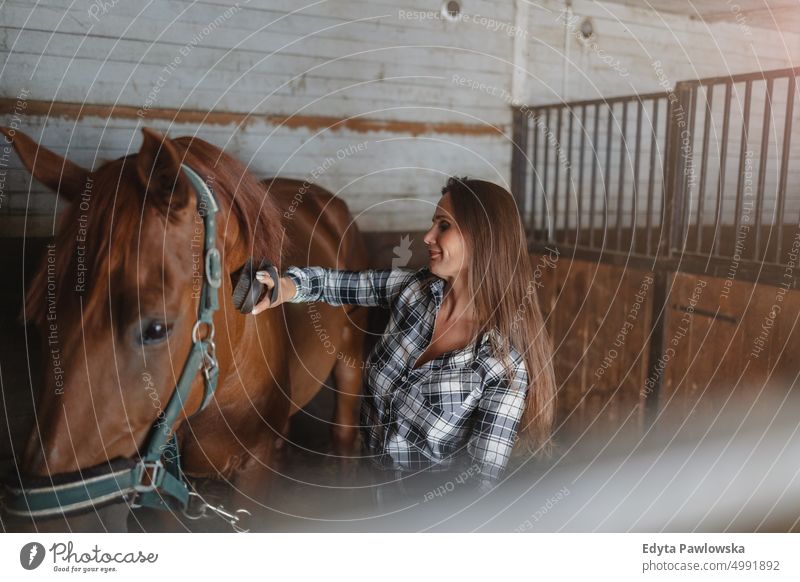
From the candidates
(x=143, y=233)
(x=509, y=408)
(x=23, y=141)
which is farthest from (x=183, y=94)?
(x=509, y=408)

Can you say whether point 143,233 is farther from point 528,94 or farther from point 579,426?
point 528,94

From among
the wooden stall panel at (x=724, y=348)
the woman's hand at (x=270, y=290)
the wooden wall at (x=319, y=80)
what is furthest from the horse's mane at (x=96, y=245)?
the wooden stall panel at (x=724, y=348)

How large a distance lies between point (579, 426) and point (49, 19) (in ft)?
4.46

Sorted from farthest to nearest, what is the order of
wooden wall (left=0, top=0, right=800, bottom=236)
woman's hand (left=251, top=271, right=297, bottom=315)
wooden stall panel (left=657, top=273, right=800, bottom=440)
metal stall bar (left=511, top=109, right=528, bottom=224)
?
metal stall bar (left=511, top=109, right=528, bottom=224), wooden stall panel (left=657, top=273, right=800, bottom=440), wooden wall (left=0, top=0, right=800, bottom=236), woman's hand (left=251, top=271, right=297, bottom=315)

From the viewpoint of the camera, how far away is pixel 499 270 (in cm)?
93

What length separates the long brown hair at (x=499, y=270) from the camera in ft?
3.00

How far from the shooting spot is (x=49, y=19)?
1.11 metres

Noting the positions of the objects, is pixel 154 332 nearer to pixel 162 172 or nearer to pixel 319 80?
pixel 162 172

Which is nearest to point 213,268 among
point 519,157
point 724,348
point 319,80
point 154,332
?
point 154,332

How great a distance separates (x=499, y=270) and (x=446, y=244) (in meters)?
0.08

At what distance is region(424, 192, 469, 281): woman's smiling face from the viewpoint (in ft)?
3.04

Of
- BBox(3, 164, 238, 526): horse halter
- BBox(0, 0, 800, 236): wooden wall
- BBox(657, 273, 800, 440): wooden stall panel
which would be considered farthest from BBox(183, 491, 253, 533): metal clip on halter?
BBox(657, 273, 800, 440): wooden stall panel

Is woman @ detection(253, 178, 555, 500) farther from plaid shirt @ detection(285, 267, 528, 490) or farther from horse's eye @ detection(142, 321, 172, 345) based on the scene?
horse's eye @ detection(142, 321, 172, 345)

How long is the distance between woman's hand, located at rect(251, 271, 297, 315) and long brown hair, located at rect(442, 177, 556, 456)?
26 cm
